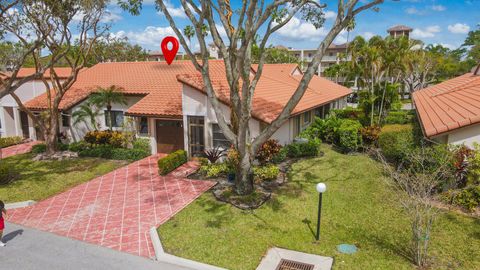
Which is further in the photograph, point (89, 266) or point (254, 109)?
point (254, 109)

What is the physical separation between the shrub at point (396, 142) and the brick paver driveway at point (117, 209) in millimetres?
8533

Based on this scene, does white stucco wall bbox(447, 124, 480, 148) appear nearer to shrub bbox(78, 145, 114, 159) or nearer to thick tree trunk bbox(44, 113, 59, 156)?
shrub bbox(78, 145, 114, 159)

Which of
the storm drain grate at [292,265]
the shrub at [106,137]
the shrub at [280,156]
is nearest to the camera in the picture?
the storm drain grate at [292,265]

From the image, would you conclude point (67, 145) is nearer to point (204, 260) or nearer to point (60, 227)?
point (60, 227)

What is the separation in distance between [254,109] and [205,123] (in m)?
2.78

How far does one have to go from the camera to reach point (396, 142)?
15.1 metres

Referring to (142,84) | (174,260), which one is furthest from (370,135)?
(142,84)

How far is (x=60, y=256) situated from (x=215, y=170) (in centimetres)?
718

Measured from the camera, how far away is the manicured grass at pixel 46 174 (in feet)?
43.8

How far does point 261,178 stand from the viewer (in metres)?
14.0

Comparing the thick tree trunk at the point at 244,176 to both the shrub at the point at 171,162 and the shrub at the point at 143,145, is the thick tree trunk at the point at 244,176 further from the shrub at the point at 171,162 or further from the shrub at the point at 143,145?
the shrub at the point at 143,145

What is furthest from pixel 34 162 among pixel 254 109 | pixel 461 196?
pixel 461 196

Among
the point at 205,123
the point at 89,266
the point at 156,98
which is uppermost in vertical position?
the point at 156,98

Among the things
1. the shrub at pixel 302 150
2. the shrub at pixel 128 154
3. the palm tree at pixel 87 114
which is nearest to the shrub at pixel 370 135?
the shrub at pixel 302 150
